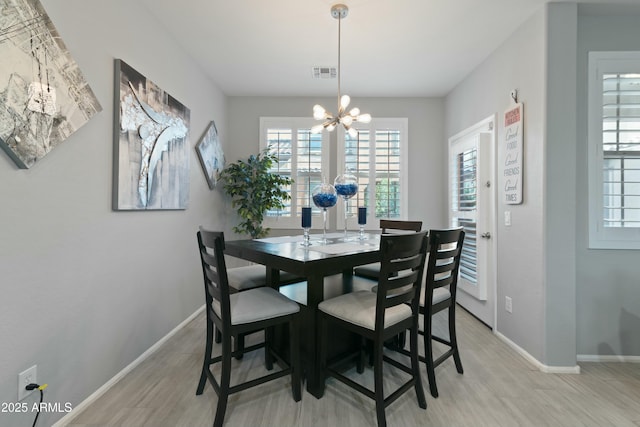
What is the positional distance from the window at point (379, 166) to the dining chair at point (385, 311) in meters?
2.47

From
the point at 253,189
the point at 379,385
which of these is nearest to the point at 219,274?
the point at 379,385

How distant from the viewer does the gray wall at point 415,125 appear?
4188 mm

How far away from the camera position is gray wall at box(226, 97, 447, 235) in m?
4.19

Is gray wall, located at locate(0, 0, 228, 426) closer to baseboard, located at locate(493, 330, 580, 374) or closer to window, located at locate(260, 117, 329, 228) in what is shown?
window, located at locate(260, 117, 329, 228)

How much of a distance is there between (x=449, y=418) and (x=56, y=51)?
2.86m

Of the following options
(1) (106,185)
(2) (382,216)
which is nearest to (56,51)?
(1) (106,185)

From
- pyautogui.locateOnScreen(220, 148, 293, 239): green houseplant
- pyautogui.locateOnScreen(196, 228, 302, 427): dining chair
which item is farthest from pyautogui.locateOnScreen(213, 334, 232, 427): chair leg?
pyautogui.locateOnScreen(220, 148, 293, 239): green houseplant

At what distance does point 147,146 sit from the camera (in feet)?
7.41

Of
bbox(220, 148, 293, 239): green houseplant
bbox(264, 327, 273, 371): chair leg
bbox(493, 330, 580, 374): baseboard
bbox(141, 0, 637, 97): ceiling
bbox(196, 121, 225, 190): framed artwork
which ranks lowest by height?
bbox(493, 330, 580, 374): baseboard

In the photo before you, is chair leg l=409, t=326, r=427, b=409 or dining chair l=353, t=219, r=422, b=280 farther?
dining chair l=353, t=219, r=422, b=280

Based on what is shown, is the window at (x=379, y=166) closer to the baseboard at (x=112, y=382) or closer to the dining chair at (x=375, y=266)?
the dining chair at (x=375, y=266)

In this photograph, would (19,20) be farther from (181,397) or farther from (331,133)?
(331,133)

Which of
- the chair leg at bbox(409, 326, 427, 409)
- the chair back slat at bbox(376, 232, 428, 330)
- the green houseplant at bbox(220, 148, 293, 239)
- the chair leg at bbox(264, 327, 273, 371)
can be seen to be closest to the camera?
the chair back slat at bbox(376, 232, 428, 330)

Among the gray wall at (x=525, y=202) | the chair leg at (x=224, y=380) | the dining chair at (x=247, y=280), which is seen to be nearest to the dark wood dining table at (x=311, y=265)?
the dining chair at (x=247, y=280)
